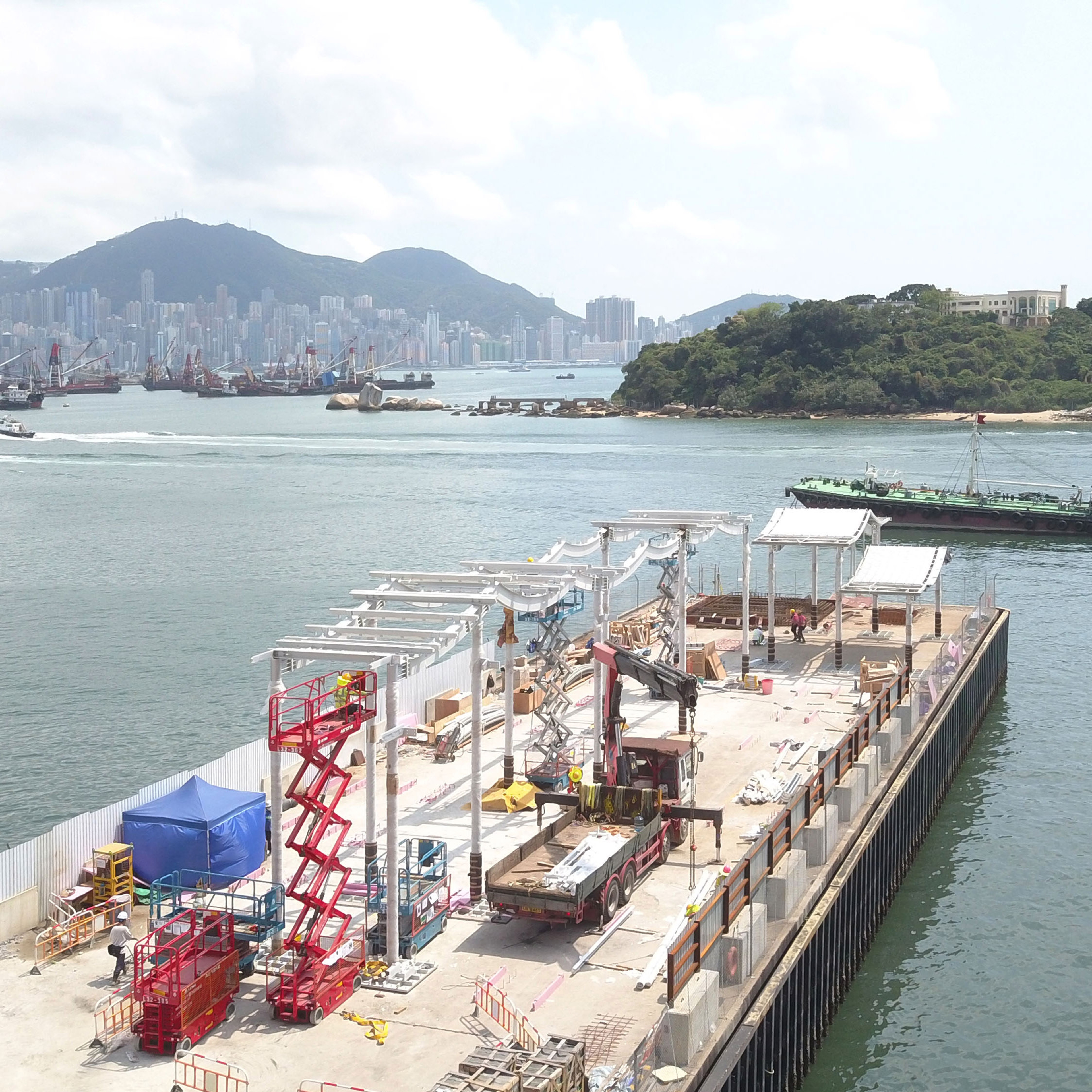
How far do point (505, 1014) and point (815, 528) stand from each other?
25.3 meters

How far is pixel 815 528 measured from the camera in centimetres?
3941

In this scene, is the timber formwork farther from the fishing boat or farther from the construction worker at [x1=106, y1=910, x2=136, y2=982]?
the fishing boat

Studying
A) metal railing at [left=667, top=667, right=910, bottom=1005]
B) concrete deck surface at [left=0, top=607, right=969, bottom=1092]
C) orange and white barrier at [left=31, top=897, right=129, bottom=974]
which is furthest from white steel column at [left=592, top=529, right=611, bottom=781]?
orange and white barrier at [left=31, top=897, right=129, bottom=974]

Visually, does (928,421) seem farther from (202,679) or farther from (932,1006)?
(932,1006)

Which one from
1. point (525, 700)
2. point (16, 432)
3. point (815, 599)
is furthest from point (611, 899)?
point (16, 432)

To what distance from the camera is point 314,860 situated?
17.1 metres

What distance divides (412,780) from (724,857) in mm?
6420

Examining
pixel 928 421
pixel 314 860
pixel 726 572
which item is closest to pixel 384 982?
pixel 314 860

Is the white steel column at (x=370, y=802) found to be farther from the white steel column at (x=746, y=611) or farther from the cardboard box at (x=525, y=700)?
the white steel column at (x=746, y=611)

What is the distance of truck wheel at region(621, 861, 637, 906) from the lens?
64.4ft

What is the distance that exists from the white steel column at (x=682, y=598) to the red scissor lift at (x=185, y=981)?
52.0 ft

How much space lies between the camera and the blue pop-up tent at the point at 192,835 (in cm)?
1969

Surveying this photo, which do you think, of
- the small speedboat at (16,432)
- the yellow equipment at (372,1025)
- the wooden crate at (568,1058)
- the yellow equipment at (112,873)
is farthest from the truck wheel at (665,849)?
the small speedboat at (16,432)

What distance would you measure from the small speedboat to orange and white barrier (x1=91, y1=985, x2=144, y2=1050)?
16230 cm
